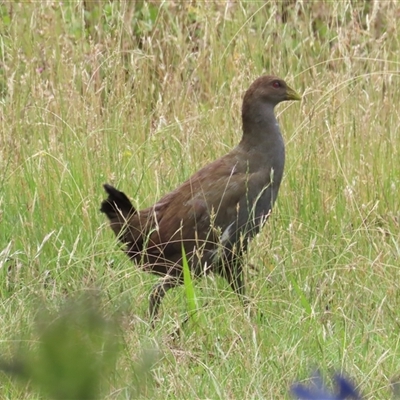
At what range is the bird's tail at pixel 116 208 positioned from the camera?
340 cm

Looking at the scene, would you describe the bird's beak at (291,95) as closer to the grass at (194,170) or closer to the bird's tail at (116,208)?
the grass at (194,170)

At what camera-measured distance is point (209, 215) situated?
357 centimetres

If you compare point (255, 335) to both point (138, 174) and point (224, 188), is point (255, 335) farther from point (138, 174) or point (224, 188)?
point (138, 174)

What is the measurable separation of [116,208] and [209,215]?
0.38 m

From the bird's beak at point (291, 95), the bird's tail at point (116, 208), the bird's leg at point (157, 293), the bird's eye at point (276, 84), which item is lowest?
the bird's leg at point (157, 293)

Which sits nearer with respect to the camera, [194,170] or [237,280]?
[237,280]

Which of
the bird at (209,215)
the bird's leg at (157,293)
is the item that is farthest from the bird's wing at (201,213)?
the bird's leg at (157,293)

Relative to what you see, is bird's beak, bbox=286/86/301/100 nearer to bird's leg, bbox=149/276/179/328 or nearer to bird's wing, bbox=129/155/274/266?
bird's wing, bbox=129/155/274/266

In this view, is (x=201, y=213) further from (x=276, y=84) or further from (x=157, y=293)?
(x=276, y=84)

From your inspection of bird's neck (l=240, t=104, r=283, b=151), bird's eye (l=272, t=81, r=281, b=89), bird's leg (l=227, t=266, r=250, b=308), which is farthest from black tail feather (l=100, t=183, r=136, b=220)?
bird's eye (l=272, t=81, r=281, b=89)

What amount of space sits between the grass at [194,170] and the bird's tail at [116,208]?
101 mm

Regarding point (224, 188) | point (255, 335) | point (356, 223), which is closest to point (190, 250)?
point (224, 188)

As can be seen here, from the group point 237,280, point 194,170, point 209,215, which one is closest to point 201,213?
point 209,215

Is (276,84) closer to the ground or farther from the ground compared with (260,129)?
farther from the ground
